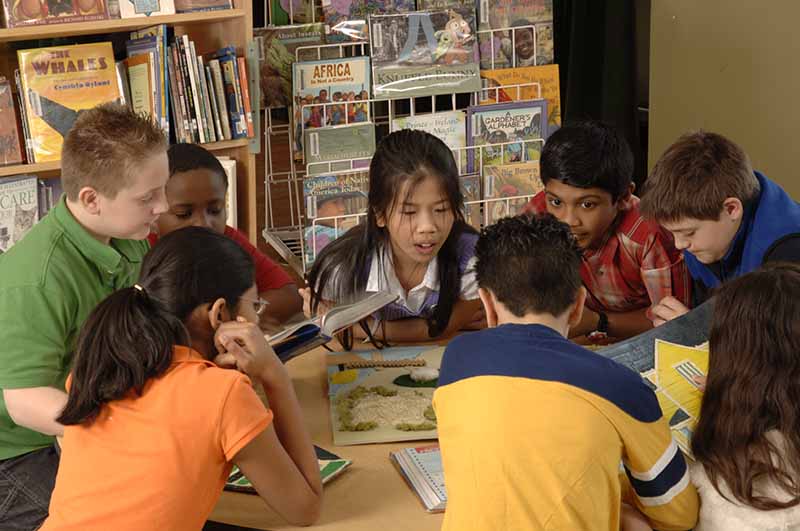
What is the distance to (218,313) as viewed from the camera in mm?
1481

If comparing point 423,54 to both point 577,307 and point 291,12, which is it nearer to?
point 291,12

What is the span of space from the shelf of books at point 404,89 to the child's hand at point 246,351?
1418 mm

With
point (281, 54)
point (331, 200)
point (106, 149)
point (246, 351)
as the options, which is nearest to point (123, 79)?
point (281, 54)

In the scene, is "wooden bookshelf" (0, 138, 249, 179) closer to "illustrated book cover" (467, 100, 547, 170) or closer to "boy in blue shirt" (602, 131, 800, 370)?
"illustrated book cover" (467, 100, 547, 170)

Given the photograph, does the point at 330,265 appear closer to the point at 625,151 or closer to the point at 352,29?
the point at 625,151

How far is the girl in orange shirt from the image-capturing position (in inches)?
51.9

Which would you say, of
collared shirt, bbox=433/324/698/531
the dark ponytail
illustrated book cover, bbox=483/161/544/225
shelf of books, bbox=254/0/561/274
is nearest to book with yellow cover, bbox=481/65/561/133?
shelf of books, bbox=254/0/561/274

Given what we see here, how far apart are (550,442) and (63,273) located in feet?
2.89

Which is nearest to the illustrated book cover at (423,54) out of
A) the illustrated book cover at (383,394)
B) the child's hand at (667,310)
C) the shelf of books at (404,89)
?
the shelf of books at (404,89)

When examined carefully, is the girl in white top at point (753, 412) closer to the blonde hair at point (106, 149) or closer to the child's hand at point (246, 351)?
the child's hand at point (246, 351)

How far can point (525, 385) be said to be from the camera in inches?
49.1

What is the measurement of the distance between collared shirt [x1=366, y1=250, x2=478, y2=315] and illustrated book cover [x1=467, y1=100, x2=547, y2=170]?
0.97 metres

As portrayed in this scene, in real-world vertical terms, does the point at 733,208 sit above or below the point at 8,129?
below

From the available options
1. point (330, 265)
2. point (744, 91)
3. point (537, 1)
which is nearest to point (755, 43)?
point (744, 91)
